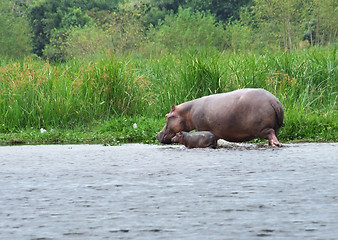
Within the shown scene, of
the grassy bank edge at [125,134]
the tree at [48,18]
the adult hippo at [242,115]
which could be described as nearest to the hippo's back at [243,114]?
the adult hippo at [242,115]

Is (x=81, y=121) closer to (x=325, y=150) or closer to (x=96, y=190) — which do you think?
(x=325, y=150)

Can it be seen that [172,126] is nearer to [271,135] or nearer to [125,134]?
[271,135]

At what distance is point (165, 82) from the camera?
11961 mm

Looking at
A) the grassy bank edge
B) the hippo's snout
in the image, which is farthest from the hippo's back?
the grassy bank edge

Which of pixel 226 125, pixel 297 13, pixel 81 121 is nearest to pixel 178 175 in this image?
pixel 226 125

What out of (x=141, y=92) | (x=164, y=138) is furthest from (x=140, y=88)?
(x=164, y=138)

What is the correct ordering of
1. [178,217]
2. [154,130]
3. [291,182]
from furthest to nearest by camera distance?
[154,130], [291,182], [178,217]

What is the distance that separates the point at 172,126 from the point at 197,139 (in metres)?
0.63

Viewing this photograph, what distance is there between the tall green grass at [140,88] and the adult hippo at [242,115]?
240cm

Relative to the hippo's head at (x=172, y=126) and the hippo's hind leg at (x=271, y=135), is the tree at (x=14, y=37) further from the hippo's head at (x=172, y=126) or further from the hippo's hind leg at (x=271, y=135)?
the hippo's hind leg at (x=271, y=135)

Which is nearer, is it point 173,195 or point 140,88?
point 173,195

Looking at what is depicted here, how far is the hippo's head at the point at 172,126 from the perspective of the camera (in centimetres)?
850

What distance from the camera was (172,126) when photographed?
853 cm

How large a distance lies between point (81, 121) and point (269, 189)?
7248 mm
